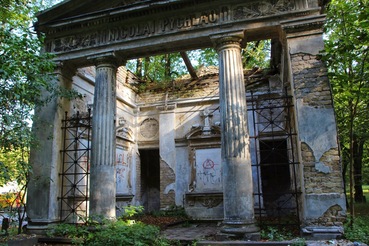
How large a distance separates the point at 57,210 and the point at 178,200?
5.34 meters

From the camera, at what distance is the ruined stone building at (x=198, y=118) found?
697 centimetres

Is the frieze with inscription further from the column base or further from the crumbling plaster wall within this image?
the column base

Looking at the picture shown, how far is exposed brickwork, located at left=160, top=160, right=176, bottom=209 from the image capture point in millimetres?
13008

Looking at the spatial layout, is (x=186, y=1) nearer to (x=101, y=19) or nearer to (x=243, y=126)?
(x=101, y=19)

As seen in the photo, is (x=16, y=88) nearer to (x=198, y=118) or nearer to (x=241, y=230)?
(x=241, y=230)

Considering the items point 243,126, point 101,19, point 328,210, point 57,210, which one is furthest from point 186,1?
point 57,210

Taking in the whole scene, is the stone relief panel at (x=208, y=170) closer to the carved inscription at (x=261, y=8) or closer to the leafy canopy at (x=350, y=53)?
the leafy canopy at (x=350, y=53)

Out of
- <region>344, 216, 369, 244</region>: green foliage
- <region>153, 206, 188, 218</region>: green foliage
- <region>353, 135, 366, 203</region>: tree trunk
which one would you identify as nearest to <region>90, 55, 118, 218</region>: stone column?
<region>153, 206, 188, 218</region>: green foliage

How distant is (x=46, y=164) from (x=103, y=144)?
1.95 m

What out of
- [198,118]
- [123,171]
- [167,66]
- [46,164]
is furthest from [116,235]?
[167,66]

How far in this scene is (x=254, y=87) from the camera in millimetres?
12727

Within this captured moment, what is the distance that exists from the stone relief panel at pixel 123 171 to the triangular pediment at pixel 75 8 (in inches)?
215

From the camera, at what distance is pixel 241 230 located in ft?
21.9

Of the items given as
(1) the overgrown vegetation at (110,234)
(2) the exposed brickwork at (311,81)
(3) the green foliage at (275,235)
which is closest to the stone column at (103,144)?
(1) the overgrown vegetation at (110,234)
